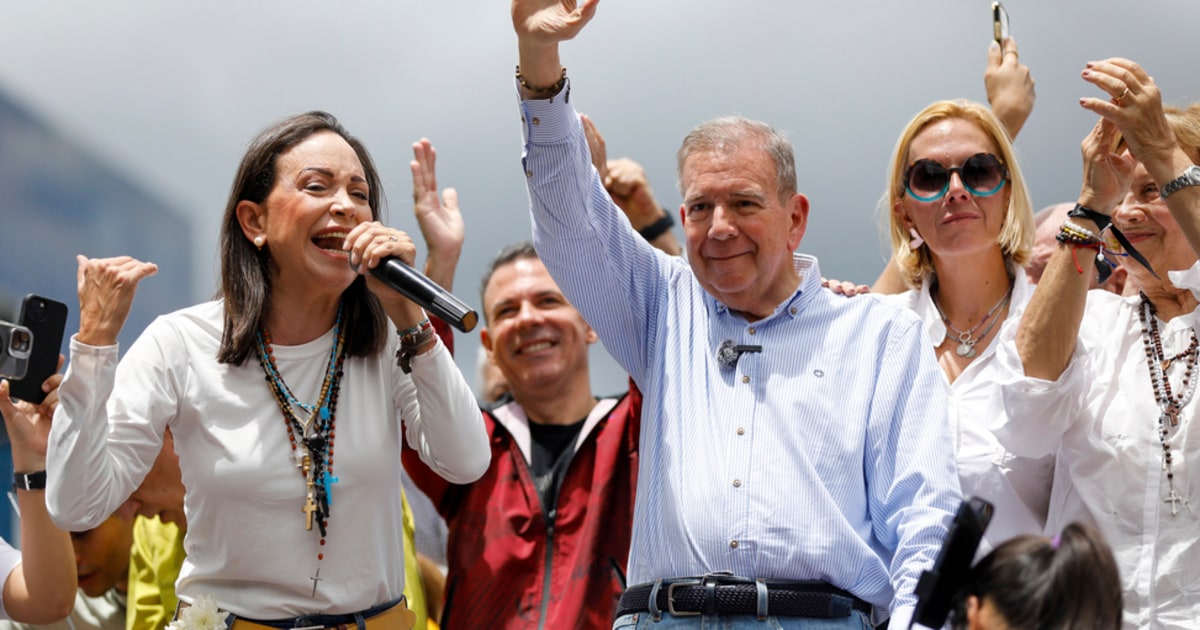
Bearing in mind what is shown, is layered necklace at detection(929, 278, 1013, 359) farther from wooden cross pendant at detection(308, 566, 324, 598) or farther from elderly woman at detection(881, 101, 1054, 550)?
wooden cross pendant at detection(308, 566, 324, 598)

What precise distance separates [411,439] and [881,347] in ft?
4.36

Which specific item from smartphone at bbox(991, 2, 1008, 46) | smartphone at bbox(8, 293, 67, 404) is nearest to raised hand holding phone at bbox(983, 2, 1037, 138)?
smartphone at bbox(991, 2, 1008, 46)

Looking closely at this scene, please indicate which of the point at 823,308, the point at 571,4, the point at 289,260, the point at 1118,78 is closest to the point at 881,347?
the point at 823,308

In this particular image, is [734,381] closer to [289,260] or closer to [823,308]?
[823,308]

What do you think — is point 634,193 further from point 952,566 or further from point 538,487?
point 952,566

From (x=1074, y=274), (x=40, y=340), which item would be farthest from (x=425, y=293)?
(x=1074, y=274)

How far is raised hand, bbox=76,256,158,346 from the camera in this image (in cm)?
340

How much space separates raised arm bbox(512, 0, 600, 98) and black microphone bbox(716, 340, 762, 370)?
0.84 metres

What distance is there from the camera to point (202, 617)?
3.37 metres

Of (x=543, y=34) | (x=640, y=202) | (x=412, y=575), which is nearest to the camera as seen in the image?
(x=543, y=34)

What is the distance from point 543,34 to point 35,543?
2.25m

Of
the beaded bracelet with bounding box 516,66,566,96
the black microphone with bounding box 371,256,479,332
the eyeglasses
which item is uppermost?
the beaded bracelet with bounding box 516,66,566,96

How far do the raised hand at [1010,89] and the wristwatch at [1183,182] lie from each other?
4.24 ft

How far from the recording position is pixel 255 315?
3.69 metres
